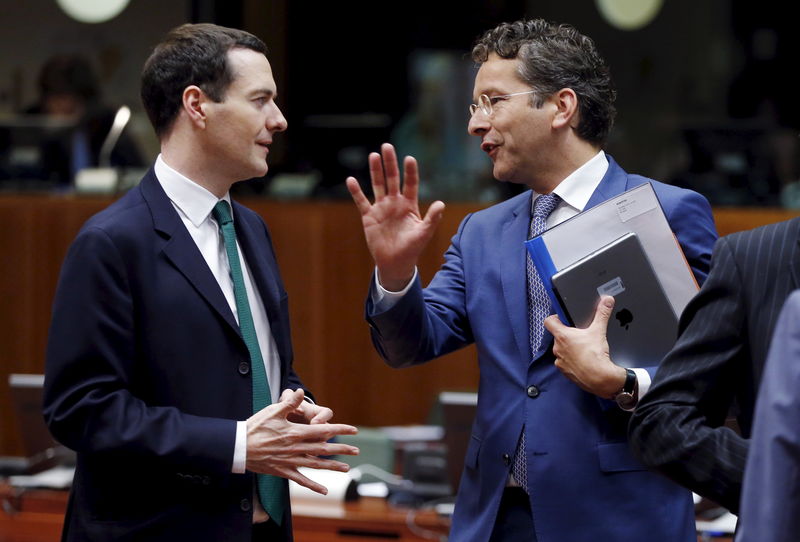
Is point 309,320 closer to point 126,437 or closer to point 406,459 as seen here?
point 406,459

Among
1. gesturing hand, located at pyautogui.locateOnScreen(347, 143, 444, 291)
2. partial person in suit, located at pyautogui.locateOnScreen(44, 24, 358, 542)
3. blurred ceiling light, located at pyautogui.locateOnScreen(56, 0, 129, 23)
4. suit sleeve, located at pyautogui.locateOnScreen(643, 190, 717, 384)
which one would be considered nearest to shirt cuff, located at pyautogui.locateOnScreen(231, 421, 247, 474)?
partial person in suit, located at pyautogui.locateOnScreen(44, 24, 358, 542)

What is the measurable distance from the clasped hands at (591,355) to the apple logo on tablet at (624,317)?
0.04 metres

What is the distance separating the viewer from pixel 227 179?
2.21 m

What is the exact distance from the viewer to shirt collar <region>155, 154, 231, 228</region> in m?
2.15

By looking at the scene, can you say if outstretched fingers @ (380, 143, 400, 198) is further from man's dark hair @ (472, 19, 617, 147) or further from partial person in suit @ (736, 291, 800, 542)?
partial person in suit @ (736, 291, 800, 542)

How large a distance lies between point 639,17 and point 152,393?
6.51m

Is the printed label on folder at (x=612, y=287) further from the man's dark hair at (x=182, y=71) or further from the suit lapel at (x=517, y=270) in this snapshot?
the man's dark hair at (x=182, y=71)

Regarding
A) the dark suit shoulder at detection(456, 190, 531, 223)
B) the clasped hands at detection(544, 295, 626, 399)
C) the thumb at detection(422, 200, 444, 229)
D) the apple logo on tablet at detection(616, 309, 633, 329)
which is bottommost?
the clasped hands at detection(544, 295, 626, 399)

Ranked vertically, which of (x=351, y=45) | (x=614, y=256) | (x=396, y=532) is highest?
(x=614, y=256)

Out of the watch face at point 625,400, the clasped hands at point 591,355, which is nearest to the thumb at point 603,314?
the clasped hands at point 591,355

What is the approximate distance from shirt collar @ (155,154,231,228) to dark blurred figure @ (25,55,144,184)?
371 centimetres

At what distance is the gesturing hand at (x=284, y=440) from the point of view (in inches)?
78.1

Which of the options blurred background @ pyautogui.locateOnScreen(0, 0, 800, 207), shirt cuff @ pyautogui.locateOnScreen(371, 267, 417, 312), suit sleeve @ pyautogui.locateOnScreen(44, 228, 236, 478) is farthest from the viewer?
blurred background @ pyautogui.locateOnScreen(0, 0, 800, 207)

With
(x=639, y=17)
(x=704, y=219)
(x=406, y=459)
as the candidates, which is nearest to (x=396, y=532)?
(x=406, y=459)
